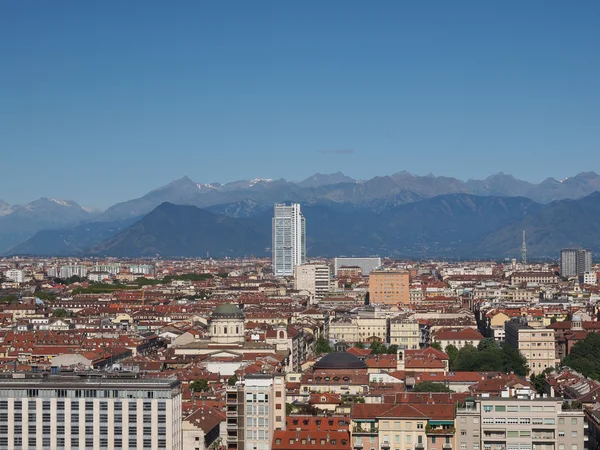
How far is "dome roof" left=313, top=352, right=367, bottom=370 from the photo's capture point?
2785 inches

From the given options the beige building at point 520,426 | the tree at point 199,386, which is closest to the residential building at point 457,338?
the tree at point 199,386

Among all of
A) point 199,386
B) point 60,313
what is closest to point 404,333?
point 60,313

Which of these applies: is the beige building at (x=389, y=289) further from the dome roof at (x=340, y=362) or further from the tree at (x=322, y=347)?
the dome roof at (x=340, y=362)

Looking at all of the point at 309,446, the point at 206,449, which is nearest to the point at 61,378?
the point at 206,449

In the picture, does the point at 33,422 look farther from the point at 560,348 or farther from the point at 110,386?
the point at 560,348

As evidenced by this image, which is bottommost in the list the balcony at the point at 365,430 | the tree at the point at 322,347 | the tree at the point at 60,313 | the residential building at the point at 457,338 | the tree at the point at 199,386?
the balcony at the point at 365,430

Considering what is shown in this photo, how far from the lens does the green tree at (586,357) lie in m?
76.7

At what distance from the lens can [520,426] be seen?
151 ft

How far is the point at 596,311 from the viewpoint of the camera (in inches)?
4742

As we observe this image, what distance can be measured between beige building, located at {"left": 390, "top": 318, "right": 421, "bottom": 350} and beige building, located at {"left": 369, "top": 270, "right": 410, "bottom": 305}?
45.6m

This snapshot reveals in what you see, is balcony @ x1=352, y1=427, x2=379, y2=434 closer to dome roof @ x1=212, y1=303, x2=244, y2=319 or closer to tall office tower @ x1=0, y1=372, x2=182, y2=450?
tall office tower @ x1=0, y1=372, x2=182, y2=450

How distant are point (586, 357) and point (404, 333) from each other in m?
20.3

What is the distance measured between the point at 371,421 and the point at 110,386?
9229 mm

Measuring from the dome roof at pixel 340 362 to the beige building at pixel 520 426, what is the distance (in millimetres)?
24225
